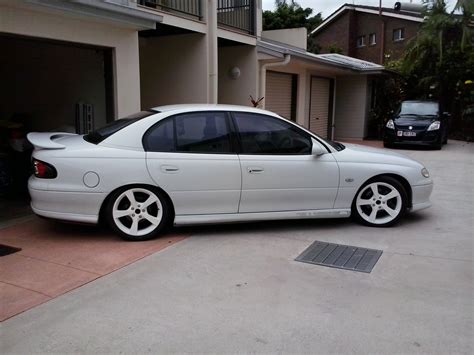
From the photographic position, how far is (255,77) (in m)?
11.7

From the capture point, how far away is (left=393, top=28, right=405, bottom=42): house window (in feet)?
104

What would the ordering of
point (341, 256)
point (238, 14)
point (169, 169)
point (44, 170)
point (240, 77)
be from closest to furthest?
point (341, 256) < point (44, 170) < point (169, 169) < point (238, 14) < point (240, 77)

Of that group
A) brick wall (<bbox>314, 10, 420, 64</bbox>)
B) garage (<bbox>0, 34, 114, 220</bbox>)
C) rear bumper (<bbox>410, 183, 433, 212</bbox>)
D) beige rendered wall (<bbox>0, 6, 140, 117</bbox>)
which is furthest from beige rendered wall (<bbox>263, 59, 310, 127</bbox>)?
brick wall (<bbox>314, 10, 420, 64</bbox>)

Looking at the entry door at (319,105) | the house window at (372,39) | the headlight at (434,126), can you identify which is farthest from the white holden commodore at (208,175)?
the house window at (372,39)

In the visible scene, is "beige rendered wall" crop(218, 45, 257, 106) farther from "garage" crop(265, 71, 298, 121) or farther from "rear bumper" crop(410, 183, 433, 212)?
"rear bumper" crop(410, 183, 433, 212)

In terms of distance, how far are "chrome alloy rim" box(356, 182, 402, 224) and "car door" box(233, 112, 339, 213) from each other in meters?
0.43

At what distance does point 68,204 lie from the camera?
15.9 feet

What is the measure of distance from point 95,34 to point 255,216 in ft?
11.5

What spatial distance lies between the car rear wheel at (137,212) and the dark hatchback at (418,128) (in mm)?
11336

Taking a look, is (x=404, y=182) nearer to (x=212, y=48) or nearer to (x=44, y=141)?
(x=44, y=141)

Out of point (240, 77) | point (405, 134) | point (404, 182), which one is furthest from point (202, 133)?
point (405, 134)

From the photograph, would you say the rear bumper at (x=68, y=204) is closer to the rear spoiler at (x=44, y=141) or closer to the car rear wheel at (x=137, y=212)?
the car rear wheel at (x=137, y=212)

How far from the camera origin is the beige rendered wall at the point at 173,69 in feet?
32.4

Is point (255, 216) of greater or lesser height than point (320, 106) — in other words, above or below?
below
